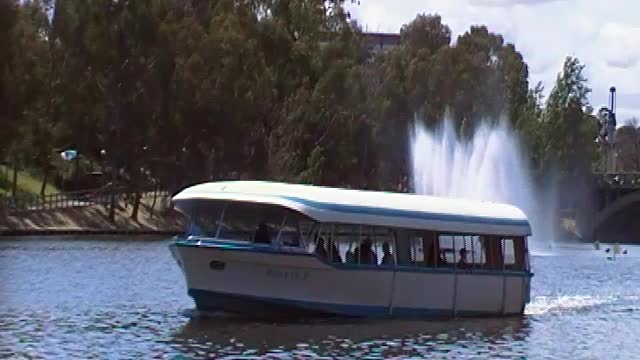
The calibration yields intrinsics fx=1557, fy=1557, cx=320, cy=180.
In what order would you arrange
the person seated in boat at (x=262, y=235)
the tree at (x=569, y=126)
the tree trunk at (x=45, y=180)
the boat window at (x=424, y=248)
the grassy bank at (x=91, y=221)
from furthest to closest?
the tree at (x=569, y=126) → the tree trunk at (x=45, y=180) → the grassy bank at (x=91, y=221) → the boat window at (x=424, y=248) → the person seated in boat at (x=262, y=235)

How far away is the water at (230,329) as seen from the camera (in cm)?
3969

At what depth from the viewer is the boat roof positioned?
44.3 metres

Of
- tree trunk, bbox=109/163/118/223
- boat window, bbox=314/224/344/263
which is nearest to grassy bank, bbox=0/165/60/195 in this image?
tree trunk, bbox=109/163/118/223

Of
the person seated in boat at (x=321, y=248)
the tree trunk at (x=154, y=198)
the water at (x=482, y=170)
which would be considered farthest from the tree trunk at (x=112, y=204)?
the person seated in boat at (x=321, y=248)

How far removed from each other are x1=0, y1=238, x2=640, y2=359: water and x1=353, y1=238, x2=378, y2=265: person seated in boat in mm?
1873

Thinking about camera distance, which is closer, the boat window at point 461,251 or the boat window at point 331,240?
the boat window at point 331,240

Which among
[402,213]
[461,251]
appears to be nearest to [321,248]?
[402,213]

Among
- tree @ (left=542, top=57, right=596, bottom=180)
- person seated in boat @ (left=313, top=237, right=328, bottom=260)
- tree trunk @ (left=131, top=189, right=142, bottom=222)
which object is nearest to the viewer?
person seated in boat @ (left=313, top=237, right=328, bottom=260)

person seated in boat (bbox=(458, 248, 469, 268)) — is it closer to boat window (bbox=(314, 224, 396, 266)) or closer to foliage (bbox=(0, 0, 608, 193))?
boat window (bbox=(314, 224, 396, 266))

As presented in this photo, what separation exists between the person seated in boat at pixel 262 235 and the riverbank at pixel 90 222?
57805mm

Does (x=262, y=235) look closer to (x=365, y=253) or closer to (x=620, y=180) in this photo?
(x=365, y=253)

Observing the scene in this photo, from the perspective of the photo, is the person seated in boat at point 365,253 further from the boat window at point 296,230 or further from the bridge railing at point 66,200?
the bridge railing at point 66,200

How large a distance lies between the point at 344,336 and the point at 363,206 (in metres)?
→ 4.42

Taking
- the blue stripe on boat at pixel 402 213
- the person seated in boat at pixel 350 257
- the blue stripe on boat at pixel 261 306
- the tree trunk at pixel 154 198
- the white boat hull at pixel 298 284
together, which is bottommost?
the blue stripe on boat at pixel 261 306
